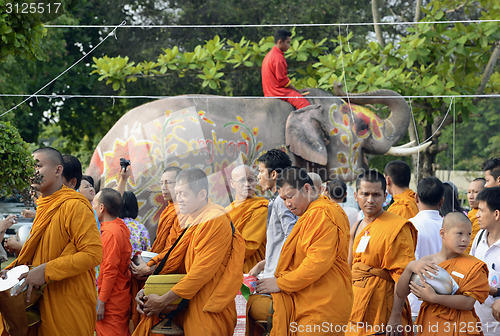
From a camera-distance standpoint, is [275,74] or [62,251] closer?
[62,251]

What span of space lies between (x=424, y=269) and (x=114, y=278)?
236 centimetres

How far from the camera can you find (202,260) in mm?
4312

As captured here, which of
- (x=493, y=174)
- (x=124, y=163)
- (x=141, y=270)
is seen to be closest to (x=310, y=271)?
(x=141, y=270)

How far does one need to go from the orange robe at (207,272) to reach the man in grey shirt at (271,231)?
166mm

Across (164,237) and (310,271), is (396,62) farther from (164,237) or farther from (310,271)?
(310,271)

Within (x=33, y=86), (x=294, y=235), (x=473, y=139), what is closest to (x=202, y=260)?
(x=294, y=235)

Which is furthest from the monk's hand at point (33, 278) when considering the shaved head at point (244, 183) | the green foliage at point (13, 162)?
the shaved head at point (244, 183)

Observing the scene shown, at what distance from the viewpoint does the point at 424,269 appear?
13.8ft

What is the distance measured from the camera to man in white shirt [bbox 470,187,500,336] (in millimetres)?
4488

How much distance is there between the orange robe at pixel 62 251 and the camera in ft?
13.9

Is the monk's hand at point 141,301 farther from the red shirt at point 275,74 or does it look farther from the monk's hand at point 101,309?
the red shirt at point 275,74

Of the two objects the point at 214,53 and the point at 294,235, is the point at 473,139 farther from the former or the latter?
the point at 294,235

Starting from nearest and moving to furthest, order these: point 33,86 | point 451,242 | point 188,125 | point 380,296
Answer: point 451,242 < point 380,296 < point 188,125 < point 33,86

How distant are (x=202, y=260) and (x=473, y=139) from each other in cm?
2659
